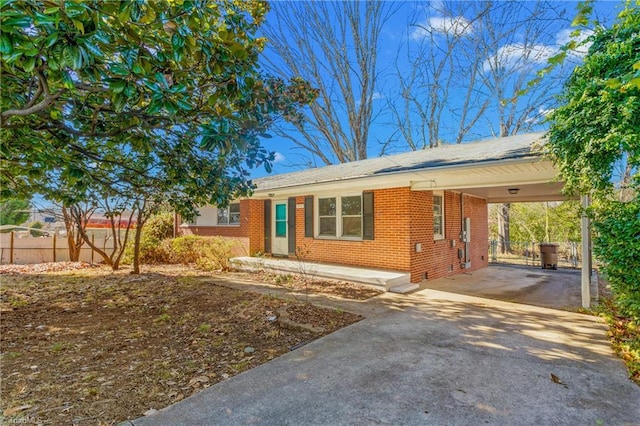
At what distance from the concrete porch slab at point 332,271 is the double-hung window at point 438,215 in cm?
210

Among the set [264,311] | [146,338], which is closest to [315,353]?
[264,311]

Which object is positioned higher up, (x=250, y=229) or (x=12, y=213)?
(x=12, y=213)

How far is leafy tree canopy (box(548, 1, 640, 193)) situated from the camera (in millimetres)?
4004

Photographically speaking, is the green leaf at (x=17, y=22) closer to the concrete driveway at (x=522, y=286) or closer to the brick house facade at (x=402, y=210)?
the brick house facade at (x=402, y=210)

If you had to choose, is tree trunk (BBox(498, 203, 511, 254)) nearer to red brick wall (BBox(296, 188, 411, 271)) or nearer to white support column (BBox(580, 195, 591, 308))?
red brick wall (BBox(296, 188, 411, 271))

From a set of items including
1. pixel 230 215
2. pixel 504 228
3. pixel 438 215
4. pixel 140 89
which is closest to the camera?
pixel 140 89

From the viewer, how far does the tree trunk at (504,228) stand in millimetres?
18797

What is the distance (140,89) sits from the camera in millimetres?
2662

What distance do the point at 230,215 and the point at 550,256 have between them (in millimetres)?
12477

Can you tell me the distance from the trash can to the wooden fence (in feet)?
55.2

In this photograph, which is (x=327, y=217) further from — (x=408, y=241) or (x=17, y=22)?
(x=17, y=22)

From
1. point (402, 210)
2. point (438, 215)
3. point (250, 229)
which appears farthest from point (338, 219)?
point (250, 229)

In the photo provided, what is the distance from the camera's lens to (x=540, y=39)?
606 inches

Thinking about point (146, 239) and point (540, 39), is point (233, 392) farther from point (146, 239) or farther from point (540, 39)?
point (540, 39)
